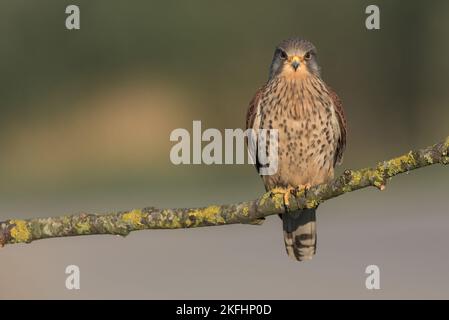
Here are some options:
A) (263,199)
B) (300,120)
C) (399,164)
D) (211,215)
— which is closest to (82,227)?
(211,215)

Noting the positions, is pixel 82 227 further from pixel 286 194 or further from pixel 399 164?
pixel 399 164

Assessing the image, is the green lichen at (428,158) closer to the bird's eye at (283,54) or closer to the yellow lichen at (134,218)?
the yellow lichen at (134,218)

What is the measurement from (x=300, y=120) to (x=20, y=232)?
1621mm

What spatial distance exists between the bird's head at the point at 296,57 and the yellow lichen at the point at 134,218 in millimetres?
1587

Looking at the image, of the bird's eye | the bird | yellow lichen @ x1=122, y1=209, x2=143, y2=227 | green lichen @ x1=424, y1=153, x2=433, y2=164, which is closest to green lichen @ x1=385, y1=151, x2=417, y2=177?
green lichen @ x1=424, y1=153, x2=433, y2=164

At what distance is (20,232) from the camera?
14.0 ft

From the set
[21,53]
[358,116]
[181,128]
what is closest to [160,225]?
[181,128]

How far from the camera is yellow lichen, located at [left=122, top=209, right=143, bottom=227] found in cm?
413

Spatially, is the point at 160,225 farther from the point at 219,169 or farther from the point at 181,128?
the point at 219,169

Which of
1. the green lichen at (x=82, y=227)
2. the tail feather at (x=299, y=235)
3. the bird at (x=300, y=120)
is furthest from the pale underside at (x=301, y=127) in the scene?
the green lichen at (x=82, y=227)

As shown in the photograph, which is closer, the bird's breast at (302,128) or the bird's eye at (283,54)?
the bird's breast at (302,128)

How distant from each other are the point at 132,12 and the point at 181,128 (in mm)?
2780

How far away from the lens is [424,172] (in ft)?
50.6

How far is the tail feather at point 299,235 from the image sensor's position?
562 cm
